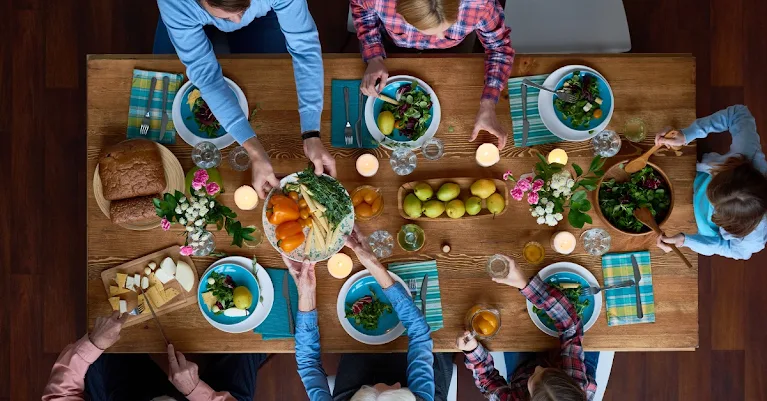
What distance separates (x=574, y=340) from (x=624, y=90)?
3.23 feet

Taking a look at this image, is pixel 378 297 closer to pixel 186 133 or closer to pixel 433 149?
pixel 433 149

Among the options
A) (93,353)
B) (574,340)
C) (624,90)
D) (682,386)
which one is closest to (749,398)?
(682,386)

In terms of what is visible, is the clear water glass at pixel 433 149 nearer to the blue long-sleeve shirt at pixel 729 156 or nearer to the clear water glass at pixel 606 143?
the clear water glass at pixel 606 143

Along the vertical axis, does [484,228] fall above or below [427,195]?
below

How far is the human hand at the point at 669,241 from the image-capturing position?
2.07 meters

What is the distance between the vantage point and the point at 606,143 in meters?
2.13

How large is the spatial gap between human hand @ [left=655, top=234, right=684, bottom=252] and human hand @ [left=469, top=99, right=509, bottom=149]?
0.70 metres

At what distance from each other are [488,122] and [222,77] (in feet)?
3.29

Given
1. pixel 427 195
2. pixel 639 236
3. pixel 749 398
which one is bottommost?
pixel 749 398

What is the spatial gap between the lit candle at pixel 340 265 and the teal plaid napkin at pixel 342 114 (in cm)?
43

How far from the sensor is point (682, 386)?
315 centimetres

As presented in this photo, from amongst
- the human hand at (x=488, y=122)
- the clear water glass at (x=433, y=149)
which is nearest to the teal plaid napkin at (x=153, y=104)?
the clear water glass at (x=433, y=149)

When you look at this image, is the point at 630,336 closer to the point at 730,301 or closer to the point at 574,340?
the point at 574,340

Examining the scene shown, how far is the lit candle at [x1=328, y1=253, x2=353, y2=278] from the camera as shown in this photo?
2080 mm
